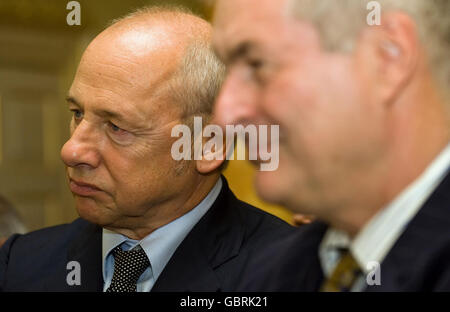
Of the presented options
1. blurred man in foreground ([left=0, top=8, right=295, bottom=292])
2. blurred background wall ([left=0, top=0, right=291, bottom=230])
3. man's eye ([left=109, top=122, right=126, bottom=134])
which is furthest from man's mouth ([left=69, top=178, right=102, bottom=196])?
blurred background wall ([left=0, top=0, right=291, bottom=230])

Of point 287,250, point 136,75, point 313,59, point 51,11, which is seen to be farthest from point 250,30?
point 51,11

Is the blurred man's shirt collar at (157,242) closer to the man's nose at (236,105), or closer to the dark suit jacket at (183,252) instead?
the dark suit jacket at (183,252)

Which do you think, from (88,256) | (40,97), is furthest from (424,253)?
(40,97)

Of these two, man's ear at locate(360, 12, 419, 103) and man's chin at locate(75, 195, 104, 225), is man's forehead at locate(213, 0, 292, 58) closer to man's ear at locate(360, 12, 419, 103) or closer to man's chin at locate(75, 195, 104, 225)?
man's ear at locate(360, 12, 419, 103)

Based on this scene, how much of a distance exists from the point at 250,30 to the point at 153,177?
2.58 ft

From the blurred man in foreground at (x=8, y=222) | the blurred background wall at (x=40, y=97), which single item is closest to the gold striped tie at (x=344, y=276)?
the blurred man in foreground at (x=8, y=222)

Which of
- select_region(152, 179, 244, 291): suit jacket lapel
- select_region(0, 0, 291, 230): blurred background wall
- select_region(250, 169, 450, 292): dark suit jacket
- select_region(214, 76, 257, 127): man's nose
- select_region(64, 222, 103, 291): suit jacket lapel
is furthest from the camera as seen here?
select_region(0, 0, 291, 230): blurred background wall

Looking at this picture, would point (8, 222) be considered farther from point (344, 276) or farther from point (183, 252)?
point (344, 276)

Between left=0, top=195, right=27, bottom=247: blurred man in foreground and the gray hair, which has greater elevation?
the gray hair

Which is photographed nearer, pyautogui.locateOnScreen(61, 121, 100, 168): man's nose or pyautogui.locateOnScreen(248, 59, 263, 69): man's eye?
pyautogui.locateOnScreen(248, 59, 263, 69): man's eye

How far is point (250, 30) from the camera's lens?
44.6 inches

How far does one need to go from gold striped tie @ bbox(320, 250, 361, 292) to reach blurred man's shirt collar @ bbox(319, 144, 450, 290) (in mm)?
14

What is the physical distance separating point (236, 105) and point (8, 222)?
1626 mm

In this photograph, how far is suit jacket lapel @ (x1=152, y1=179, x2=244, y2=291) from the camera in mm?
1742
